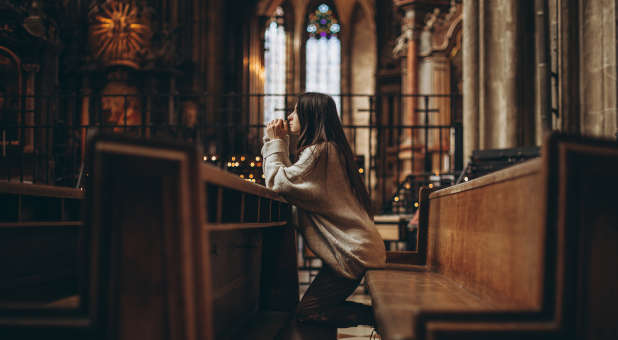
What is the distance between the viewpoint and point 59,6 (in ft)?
44.7

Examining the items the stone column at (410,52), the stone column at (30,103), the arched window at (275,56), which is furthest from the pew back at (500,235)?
the arched window at (275,56)

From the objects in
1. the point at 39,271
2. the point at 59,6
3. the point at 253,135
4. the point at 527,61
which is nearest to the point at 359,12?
the point at 253,135

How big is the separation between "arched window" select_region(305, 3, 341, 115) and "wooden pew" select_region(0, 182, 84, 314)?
73.1 ft

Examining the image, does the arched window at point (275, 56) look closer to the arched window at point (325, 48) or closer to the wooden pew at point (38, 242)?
the arched window at point (325, 48)

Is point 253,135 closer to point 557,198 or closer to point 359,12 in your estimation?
point 359,12

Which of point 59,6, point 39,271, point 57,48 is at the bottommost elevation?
point 39,271

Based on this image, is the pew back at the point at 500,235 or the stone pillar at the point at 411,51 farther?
the stone pillar at the point at 411,51

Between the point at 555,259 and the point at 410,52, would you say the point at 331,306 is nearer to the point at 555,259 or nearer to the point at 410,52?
the point at 555,259

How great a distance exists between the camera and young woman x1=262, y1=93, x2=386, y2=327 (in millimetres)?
3117

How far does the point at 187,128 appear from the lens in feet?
39.9

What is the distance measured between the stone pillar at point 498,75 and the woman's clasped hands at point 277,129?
3.89 m

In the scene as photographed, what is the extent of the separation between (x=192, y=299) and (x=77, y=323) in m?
0.30

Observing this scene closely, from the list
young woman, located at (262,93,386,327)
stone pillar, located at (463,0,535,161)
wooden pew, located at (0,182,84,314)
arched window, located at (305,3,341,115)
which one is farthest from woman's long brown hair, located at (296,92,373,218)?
arched window, located at (305,3,341,115)

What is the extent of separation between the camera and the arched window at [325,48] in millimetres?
24938
